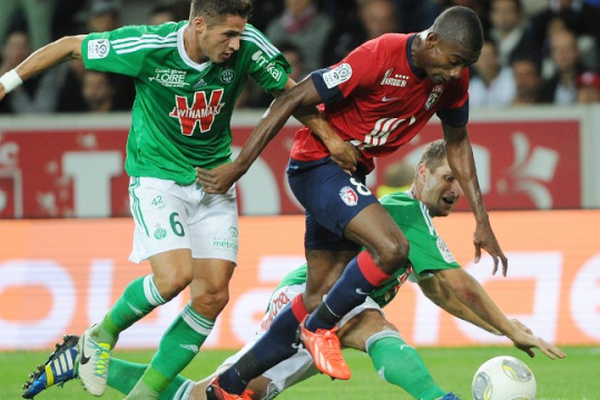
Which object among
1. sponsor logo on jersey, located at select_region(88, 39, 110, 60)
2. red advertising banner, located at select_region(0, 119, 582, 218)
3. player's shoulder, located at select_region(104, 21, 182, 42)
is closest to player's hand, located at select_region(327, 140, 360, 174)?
player's shoulder, located at select_region(104, 21, 182, 42)

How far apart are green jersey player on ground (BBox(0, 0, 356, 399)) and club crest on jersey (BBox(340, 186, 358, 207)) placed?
337mm

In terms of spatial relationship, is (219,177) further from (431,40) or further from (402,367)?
(402,367)

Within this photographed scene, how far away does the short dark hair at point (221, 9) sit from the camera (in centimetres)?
574

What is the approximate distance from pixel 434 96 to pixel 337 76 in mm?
519

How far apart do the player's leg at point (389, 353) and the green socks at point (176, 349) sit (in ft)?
2.78

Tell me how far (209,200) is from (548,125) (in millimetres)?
5775

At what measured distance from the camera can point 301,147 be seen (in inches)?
231

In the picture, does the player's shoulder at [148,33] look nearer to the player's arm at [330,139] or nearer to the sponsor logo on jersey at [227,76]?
the sponsor logo on jersey at [227,76]

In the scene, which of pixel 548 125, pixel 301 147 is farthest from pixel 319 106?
pixel 548 125

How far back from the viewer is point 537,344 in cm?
519

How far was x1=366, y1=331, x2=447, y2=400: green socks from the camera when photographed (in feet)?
16.4

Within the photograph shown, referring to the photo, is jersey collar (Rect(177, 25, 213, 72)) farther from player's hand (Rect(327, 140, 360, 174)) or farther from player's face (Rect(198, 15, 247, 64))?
player's hand (Rect(327, 140, 360, 174))

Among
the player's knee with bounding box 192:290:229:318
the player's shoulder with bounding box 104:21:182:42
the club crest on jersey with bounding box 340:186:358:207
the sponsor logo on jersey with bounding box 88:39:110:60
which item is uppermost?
the player's shoulder with bounding box 104:21:182:42

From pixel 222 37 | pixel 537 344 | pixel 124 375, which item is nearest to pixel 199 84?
pixel 222 37
